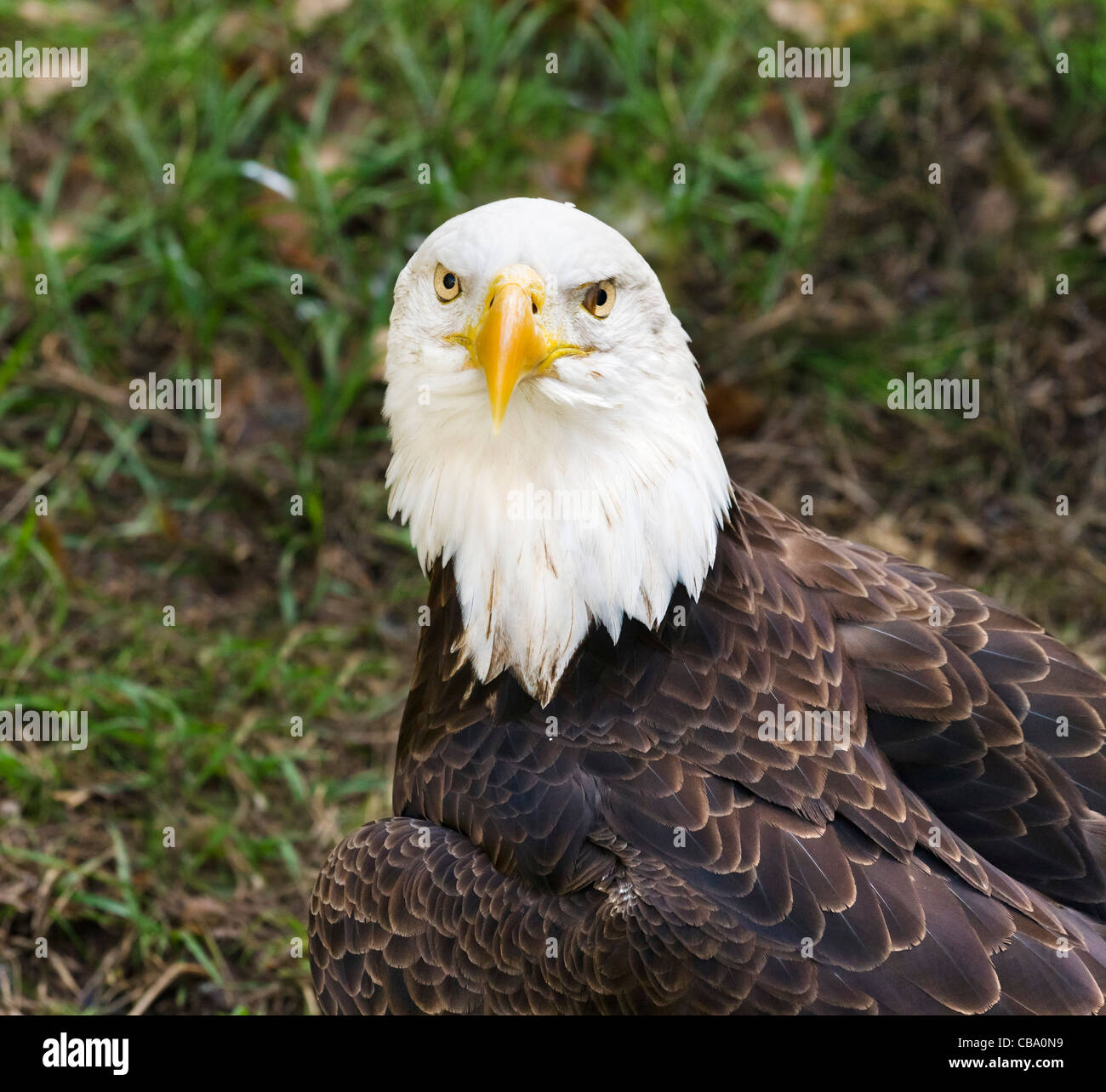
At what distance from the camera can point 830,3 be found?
6.96 meters

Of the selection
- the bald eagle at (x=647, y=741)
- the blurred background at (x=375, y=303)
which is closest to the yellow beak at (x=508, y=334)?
the bald eagle at (x=647, y=741)

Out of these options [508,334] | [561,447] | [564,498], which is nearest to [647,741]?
[564,498]

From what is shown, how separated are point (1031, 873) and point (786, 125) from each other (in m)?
4.56

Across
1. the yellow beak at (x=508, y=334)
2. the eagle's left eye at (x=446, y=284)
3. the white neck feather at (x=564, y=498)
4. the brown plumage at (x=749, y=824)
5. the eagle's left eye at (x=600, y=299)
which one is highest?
the eagle's left eye at (x=446, y=284)

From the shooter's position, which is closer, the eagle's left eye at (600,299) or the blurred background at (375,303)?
the eagle's left eye at (600,299)

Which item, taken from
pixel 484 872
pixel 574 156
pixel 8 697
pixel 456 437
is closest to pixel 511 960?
pixel 484 872

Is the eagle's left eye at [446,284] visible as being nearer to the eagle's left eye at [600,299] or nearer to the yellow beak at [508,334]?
the yellow beak at [508,334]

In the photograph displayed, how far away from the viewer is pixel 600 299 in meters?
3.17

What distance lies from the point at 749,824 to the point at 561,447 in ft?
3.09

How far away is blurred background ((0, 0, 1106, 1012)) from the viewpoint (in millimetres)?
5438

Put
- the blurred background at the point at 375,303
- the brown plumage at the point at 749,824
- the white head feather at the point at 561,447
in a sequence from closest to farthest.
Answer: the brown plumage at the point at 749,824 < the white head feather at the point at 561,447 < the blurred background at the point at 375,303

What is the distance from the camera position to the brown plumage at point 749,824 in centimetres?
288

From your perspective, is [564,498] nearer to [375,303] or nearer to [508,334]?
[508,334]

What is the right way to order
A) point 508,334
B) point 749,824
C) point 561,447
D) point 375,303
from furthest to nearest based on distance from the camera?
point 375,303 → point 561,447 → point 749,824 → point 508,334
